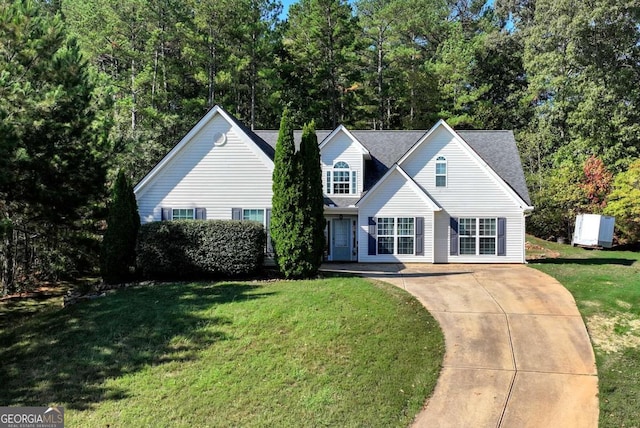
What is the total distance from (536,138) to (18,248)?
33.9 m

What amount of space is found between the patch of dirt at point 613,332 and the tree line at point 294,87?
1427 cm

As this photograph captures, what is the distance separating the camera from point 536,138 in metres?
32.8

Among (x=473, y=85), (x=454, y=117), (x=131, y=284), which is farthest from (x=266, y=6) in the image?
(x=131, y=284)

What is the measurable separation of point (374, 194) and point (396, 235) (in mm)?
1875

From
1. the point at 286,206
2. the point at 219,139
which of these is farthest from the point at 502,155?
the point at 219,139

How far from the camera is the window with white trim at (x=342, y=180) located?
17.8 metres

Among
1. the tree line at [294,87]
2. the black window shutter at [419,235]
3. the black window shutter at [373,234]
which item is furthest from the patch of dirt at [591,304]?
the tree line at [294,87]

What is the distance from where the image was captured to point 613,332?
8195mm

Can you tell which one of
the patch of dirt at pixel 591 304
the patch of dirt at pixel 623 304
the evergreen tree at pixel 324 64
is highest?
the evergreen tree at pixel 324 64

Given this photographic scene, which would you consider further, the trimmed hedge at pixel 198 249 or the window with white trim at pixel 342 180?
the window with white trim at pixel 342 180

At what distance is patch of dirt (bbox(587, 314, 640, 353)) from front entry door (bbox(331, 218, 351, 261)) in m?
10.0

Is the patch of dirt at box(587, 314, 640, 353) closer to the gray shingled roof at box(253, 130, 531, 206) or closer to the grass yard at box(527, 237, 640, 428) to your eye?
the grass yard at box(527, 237, 640, 428)

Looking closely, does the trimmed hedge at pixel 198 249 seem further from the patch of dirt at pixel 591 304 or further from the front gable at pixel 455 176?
the patch of dirt at pixel 591 304

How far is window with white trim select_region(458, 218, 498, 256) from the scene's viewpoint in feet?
55.4
